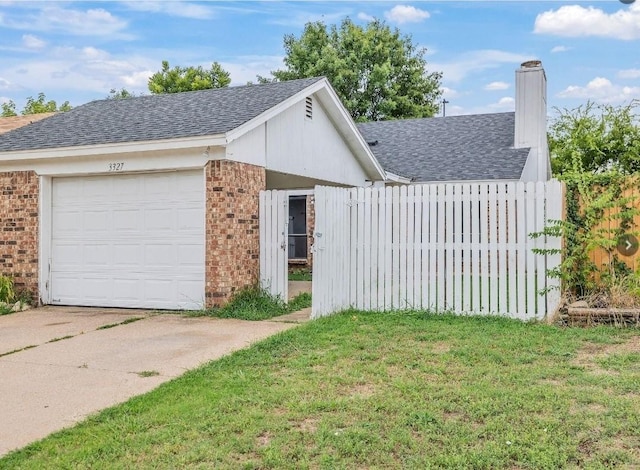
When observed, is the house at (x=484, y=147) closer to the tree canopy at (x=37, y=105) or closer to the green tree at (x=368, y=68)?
the green tree at (x=368, y=68)

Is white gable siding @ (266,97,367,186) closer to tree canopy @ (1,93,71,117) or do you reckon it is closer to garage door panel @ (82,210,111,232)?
garage door panel @ (82,210,111,232)

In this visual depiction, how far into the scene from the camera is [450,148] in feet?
60.8

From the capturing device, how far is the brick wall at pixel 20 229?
10672mm

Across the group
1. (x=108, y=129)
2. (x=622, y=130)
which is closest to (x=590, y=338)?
(x=108, y=129)

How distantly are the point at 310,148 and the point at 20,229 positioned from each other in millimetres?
5611

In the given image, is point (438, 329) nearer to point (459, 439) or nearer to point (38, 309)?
point (459, 439)

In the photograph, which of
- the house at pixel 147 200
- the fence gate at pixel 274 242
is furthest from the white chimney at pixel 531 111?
the fence gate at pixel 274 242

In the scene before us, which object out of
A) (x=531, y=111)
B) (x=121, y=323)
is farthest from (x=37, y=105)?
(x=121, y=323)

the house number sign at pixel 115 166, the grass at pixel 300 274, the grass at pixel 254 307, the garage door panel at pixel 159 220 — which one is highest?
the house number sign at pixel 115 166

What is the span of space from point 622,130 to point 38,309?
21330 millimetres

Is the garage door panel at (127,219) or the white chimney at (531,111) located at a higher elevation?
the white chimney at (531,111)

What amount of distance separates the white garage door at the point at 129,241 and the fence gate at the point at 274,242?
1090mm

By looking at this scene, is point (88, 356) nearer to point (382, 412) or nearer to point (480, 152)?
point (382, 412)

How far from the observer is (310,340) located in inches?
278
